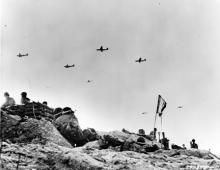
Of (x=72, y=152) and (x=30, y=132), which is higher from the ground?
(x=30, y=132)

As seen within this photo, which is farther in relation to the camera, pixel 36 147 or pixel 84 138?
pixel 84 138

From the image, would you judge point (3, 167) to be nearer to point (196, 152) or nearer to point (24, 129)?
point (24, 129)

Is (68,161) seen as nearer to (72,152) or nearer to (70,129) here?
(72,152)

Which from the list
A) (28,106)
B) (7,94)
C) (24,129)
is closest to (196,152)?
(24,129)

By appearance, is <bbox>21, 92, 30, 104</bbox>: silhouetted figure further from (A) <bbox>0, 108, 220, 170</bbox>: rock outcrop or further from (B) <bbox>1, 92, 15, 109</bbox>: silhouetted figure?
(A) <bbox>0, 108, 220, 170</bbox>: rock outcrop

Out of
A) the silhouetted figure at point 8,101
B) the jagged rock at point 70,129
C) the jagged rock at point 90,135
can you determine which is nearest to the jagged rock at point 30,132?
the jagged rock at point 70,129

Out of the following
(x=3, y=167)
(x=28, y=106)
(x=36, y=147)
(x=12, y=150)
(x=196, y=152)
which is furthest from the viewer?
(x=28, y=106)

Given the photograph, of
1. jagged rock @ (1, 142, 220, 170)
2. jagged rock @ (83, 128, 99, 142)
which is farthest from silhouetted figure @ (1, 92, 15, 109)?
jagged rock @ (1, 142, 220, 170)

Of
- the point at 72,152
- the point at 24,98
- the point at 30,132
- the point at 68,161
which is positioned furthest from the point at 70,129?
the point at 68,161

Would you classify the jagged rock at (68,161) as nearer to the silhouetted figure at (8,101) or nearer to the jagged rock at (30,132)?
the jagged rock at (30,132)
